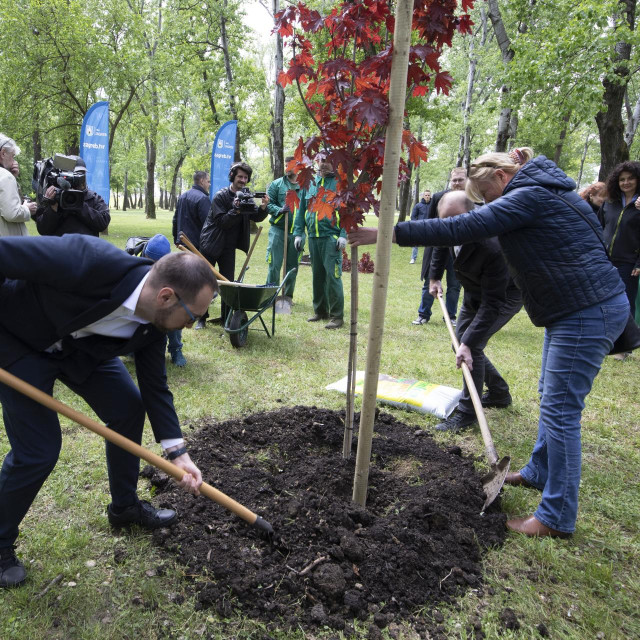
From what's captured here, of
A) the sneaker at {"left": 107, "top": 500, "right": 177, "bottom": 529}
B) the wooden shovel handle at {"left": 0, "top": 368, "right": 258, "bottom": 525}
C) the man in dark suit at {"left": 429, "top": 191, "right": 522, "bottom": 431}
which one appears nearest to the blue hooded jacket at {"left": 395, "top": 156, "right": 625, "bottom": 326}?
the man in dark suit at {"left": 429, "top": 191, "right": 522, "bottom": 431}

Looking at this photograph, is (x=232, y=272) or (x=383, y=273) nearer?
(x=383, y=273)

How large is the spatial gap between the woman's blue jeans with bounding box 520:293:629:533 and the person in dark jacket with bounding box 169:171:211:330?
15.6 feet

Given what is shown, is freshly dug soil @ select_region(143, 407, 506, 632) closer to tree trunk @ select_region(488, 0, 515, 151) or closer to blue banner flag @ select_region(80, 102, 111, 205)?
tree trunk @ select_region(488, 0, 515, 151)

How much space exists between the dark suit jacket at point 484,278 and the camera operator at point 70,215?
3.16m

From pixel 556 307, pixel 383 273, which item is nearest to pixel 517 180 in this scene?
pixel 556 307

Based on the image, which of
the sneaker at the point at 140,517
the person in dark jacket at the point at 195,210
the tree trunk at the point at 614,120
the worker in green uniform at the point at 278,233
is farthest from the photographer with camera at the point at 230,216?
the tree trunk at the point at 614,120

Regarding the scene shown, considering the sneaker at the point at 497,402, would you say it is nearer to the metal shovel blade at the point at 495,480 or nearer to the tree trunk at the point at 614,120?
the metal shovel blade at the point at 495,480

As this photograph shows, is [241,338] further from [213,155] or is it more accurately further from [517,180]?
[213,155]

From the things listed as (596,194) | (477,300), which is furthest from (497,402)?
(596,194)

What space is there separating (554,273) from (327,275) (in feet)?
15.1

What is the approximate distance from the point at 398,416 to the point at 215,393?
1.63 m

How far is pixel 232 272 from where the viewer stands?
6.52m

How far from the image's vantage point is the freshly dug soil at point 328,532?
2111 millimetres

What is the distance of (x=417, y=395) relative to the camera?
13.9ft
